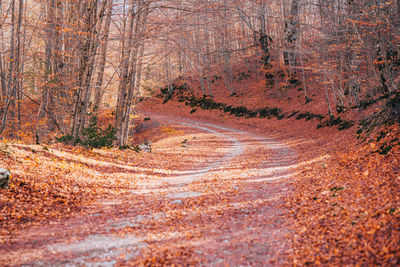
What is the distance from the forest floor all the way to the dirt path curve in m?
0.02

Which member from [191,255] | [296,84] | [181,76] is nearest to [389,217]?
[191,255]

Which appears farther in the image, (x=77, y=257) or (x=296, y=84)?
(x=296, y=84)

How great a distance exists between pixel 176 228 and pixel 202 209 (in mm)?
1124

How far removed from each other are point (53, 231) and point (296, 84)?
2572cm

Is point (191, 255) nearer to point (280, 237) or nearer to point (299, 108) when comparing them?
point (280, 237)

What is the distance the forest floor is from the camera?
4.39 meters

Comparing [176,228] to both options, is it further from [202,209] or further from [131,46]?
[131,46]

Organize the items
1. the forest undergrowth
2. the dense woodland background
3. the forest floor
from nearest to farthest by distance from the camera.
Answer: the forest undergrowth, the forest floor, the dense woodland background

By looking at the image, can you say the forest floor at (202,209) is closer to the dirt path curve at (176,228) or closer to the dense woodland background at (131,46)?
the dirt path curve at (176,228)

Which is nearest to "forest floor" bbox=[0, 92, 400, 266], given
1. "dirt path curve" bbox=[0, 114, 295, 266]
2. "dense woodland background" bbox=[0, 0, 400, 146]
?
"dirt path curve" bbox=[0, 114, 295, 266]

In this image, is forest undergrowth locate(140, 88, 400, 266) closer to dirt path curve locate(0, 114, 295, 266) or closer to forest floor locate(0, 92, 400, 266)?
forest floor locate(0, 92, 400, 266)

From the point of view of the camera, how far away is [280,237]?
4973 mm

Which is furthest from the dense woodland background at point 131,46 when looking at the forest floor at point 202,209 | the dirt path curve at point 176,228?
A: the dirt path curve at point 176,228

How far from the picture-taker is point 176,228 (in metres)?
5.62
